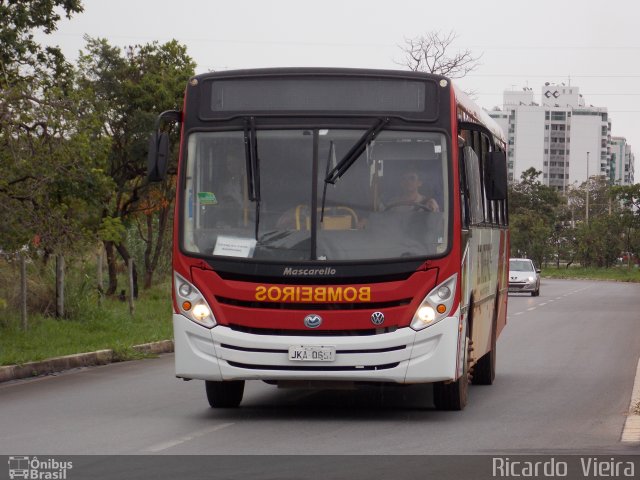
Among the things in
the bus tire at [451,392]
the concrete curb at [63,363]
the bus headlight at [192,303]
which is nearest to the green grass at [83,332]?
the concrete curb at [63,363]

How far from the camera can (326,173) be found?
Result: 11500mm

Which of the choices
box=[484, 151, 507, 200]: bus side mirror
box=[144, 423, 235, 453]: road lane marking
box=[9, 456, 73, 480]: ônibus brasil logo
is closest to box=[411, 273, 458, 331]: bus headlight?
box=[484, 151, 507, 200]: bus side mirror

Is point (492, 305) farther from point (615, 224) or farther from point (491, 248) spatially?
point (615, 224)

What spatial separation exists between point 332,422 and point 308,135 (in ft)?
8.13

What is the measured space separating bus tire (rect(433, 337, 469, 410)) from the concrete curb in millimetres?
5995

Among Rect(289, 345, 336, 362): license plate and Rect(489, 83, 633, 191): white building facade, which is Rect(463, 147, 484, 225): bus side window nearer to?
Rect(289, 345, 336, 362): license plate

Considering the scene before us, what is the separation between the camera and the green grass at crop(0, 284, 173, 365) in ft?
58.7

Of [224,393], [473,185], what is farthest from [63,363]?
[473,185]

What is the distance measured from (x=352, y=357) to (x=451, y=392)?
53.9 inches

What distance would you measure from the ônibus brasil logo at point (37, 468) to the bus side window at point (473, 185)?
16.0ft

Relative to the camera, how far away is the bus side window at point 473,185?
1233 centimetres

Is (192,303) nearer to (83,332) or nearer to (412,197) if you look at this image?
(412,197)

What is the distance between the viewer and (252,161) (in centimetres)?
1155

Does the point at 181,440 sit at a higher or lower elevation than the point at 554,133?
lower
